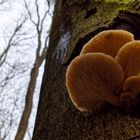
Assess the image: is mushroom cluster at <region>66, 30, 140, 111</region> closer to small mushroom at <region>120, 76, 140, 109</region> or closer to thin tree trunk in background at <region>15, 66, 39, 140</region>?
small mushroom at <region>120, 76, 140, 109</region>

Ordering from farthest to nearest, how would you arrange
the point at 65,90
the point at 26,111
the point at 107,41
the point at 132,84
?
the point at 26,111
the point at 65,90
the point at 107,41
the point at 132,84

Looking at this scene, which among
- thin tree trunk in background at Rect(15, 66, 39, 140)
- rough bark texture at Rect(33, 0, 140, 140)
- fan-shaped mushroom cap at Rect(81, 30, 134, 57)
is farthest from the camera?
Answer: thin tree trunk in background at Rect(15, 66, 39, 140)

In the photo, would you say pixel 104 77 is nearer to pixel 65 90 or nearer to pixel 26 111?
pixel 65 90

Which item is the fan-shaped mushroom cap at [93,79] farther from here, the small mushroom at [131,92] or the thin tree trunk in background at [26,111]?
the thin tree trunk in background at [26,111]

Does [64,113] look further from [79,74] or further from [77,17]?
[77,17]

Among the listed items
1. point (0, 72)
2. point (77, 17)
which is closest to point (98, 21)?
point (77, 17)

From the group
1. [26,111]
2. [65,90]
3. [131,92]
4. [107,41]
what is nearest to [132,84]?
[131,92]

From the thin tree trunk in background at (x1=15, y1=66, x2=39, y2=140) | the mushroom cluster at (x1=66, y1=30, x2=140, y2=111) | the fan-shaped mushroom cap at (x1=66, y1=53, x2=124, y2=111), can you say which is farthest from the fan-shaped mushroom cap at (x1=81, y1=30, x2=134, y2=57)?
the thin tree trunk in background at (x1=15, y1=66, x2=39, y2=140)

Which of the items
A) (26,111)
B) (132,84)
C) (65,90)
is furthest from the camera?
(26,111)
